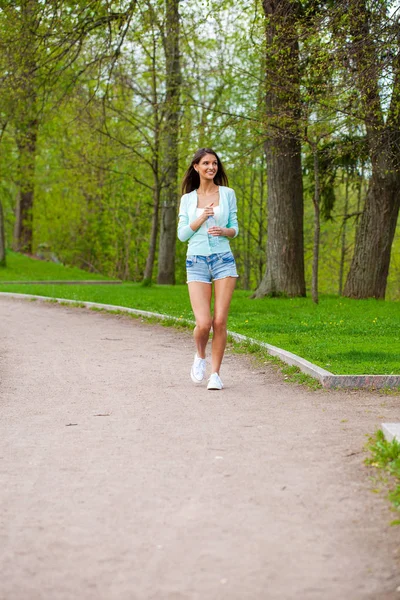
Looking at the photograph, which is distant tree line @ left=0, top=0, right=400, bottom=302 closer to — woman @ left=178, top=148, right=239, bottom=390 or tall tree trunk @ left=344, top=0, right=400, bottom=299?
tall tree trunk @ left=344, top=0, right=400, bottom=299

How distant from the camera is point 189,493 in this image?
507 cm

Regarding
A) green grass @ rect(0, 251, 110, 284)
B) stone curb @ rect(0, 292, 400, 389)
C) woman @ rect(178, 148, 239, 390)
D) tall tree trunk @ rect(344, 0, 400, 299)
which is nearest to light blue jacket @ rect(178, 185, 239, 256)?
woman @ rect(178, 148, 239, 390)

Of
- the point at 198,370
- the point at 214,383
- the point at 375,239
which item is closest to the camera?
the point at 214,383

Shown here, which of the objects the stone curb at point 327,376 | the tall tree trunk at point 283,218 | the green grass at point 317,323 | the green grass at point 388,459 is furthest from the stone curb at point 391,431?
the tall tree trunk at point 283,218

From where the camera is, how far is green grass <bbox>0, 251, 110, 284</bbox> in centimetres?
3222

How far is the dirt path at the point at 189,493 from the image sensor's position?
3779 mm

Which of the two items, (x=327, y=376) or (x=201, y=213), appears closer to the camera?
(x=201, y=213)

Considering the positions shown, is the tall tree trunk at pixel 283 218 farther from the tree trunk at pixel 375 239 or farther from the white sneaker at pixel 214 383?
the white sneaker at pixel 214 383

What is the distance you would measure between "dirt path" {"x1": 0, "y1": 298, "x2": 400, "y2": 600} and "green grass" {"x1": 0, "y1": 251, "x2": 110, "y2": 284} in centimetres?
2317

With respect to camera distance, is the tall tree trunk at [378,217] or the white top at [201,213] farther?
the tall tree trunk at [378,217]

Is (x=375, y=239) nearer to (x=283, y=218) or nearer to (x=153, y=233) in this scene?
(x=283, y=218)

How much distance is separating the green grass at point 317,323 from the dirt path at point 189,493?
1.25 metres

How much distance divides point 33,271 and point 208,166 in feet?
90.8

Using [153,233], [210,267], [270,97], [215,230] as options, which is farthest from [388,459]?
[153,233]
